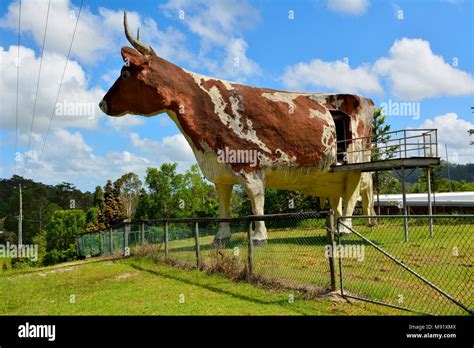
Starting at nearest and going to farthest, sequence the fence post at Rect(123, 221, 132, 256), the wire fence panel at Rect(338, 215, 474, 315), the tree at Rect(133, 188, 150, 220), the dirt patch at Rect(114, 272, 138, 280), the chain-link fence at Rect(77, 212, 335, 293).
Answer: the wire fence panel at Rect(338, 215, 474, 315)
the chain-link fence at Rect(77, 212, 335, 293)
the dirt patch at Rect(114, 272, 138, 280)
the fence post at Rect(123, 221, 132, 256)
the tree at Rect(133, 188, 150, 220)

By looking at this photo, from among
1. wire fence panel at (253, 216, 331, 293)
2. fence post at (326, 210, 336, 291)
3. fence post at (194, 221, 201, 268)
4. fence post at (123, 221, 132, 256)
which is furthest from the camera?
fence post at (123, 221, 132, 256)

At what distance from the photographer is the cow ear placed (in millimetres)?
16109

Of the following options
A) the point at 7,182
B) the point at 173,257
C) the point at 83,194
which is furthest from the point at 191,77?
the point at 7,182

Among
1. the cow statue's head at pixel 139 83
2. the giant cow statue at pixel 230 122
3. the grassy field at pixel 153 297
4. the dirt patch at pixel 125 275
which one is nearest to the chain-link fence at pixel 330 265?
the grassy field at pixel 153 297

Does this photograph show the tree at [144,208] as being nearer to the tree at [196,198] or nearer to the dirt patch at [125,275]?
the tree at [196,198]

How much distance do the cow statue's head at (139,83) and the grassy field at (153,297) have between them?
620 centimetres

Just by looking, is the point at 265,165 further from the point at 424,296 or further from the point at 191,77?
the point at 424,296

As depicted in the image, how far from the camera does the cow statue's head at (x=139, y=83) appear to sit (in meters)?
16.3

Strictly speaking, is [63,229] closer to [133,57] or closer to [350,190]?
[133,57]

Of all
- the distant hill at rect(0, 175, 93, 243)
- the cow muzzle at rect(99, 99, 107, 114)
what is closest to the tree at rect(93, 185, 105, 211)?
the distant hill at rect(0, 175, 93, 243)

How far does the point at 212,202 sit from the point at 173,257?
36.0m

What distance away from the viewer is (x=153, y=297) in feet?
30.2

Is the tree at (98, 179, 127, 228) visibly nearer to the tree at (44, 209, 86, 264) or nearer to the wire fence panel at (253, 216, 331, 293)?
the tree at (44, 209, 86, 264)

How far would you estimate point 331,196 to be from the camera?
822 inches
